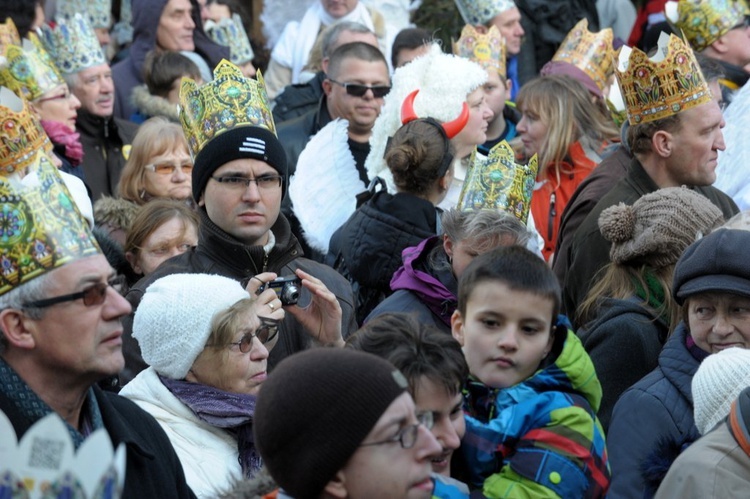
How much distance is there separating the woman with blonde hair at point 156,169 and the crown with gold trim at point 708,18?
3.71 meters

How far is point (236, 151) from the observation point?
5.60 metres

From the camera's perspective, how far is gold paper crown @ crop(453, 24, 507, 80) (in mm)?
9281

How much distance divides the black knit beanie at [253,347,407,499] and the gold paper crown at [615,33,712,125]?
415 cm

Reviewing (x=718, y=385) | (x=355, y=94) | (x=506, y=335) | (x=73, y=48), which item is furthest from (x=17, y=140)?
(x=718, y=385)

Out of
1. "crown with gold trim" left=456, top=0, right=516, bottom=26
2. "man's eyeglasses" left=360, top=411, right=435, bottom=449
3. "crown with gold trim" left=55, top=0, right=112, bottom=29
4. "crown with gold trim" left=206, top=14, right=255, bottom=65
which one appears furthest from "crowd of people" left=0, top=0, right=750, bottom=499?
"crown with gold trim" left=206, top=14, right=255, bottom=65

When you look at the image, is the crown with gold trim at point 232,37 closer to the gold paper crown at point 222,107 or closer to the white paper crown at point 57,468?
the gold paper crown at point 222,107

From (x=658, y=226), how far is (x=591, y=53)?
4.30m

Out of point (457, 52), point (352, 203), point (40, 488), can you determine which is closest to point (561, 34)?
point (457, 52)

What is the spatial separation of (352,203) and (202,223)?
202 cm

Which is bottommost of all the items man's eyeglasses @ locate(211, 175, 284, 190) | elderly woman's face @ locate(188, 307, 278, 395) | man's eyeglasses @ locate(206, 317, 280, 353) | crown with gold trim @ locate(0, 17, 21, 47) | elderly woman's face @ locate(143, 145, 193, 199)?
elderly woman's face @ locate(143, 145, 193, 199)

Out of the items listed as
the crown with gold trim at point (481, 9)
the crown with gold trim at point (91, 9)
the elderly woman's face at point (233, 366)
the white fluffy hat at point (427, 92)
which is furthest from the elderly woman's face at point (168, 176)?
the crown with gold trim at point (481, 9)

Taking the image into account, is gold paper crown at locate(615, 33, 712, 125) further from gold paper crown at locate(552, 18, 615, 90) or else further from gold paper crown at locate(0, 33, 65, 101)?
gold paper crown at locate(0, 33, 65, 101)

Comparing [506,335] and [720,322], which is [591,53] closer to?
[720,322]

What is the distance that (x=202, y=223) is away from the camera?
5.57m
